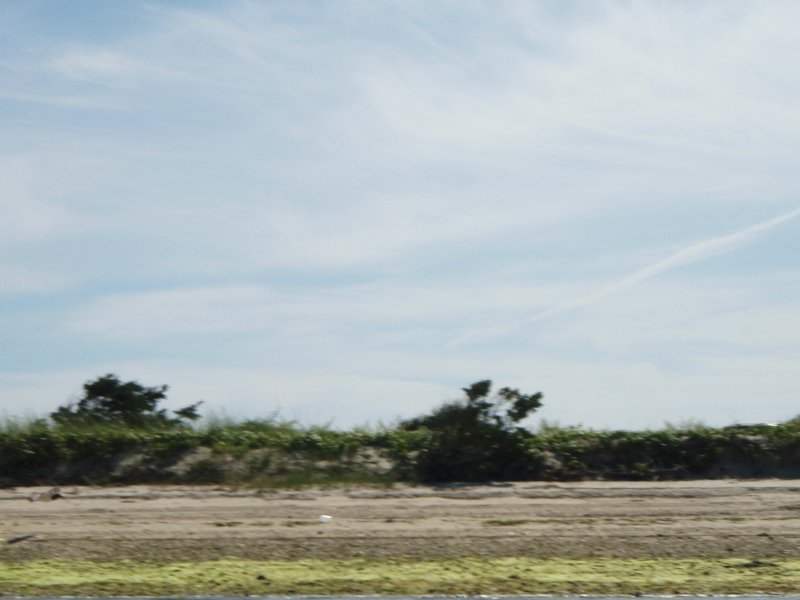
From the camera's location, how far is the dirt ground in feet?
38.4

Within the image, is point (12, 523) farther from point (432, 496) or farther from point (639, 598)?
point (639, 598)

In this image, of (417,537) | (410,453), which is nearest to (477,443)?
(410,453)

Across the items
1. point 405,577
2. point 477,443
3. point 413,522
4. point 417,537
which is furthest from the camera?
point 477,443

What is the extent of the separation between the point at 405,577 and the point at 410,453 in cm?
654

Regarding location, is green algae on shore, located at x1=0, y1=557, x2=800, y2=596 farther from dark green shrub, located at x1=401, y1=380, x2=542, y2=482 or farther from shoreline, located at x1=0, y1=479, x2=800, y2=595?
dark green shrub, located at x1=401, y1=380, x2=542, y2=482

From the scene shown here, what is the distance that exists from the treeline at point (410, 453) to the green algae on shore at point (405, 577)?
17.0 feet

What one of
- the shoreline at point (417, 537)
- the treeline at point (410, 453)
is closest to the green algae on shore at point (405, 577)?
the shoreline at point (417, 537)

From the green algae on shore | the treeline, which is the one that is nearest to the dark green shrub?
the treeline

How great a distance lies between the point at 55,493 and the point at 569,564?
7.80 meters

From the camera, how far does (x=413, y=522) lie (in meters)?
13.2

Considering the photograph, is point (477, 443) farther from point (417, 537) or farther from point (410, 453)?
point (417, 537)

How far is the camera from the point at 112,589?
10016 millimetres

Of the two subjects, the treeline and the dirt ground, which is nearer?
the dirt ground

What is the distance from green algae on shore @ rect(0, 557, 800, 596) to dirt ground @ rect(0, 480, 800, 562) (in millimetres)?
383
